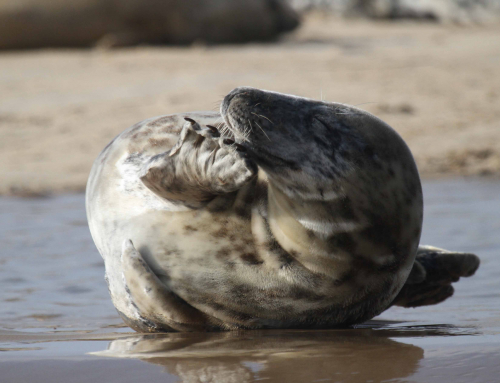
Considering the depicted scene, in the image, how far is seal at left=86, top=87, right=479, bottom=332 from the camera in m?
2.64

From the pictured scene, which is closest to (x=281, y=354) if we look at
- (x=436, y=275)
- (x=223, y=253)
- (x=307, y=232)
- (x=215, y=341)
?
(x=215, y=341)

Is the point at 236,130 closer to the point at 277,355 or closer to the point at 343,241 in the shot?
the point at 343,241

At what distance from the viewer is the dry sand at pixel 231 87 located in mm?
7441

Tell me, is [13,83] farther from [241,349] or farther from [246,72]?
[241,349]

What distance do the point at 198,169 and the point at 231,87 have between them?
6.74 meters

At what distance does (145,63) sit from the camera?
427 inches

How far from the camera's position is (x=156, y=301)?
283 centimetres

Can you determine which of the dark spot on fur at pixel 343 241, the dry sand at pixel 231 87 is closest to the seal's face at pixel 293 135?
the dark spot on fur at pixel 343 241

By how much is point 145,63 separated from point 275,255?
8424 mm

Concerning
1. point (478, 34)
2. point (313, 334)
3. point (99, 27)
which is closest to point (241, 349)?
point (313, 334)

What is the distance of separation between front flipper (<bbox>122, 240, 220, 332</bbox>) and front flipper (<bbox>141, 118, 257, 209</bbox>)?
0.87 feet

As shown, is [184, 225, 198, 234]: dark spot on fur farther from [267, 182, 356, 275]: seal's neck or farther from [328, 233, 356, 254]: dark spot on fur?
[328, 233, 356, 254]: dark spot on fur

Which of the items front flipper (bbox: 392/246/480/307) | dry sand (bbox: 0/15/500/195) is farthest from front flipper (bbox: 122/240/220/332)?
dry sand (bbox: 0/15/500/195)

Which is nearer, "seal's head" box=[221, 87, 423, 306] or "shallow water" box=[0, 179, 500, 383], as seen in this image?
"shallow water" box=[0, 179, 500, 383]
